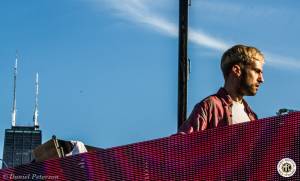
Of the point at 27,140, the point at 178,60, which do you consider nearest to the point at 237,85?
the point at 178,60

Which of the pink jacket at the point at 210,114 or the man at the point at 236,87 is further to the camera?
the man at the point at 236,87

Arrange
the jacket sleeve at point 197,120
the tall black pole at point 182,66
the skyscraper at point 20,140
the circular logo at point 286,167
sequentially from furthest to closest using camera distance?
the skyscraper at point 20,140 < the tall black pole at point 182,66 < the jacket sleeve at point 197,120 < the circular logo at point 286,167

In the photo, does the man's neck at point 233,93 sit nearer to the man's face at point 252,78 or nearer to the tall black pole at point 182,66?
the man's face at point 252,78

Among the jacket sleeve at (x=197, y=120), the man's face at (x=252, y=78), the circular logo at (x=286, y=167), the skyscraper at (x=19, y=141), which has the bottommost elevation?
the circular logo at (x=286, y=167)

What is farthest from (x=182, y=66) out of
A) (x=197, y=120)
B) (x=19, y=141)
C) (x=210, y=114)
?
(x=19, y=141)

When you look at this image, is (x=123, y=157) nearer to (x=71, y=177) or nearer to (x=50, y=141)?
(x=71, y=177)

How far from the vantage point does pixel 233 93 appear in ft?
17.5

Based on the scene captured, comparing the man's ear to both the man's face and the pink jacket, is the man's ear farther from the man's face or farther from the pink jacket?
the pink jacket

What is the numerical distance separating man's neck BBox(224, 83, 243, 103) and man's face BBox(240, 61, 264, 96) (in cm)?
5

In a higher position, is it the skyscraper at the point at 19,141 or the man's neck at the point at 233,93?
the skyscraper at the point at 19,141

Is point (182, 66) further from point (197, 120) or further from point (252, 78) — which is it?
point (197, 120)

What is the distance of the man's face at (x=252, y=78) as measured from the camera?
17.3 feet

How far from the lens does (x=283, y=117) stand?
13.7 ft

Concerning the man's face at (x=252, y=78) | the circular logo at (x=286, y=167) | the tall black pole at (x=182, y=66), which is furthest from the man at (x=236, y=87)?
the tall black pole at (x=182, y=66)
